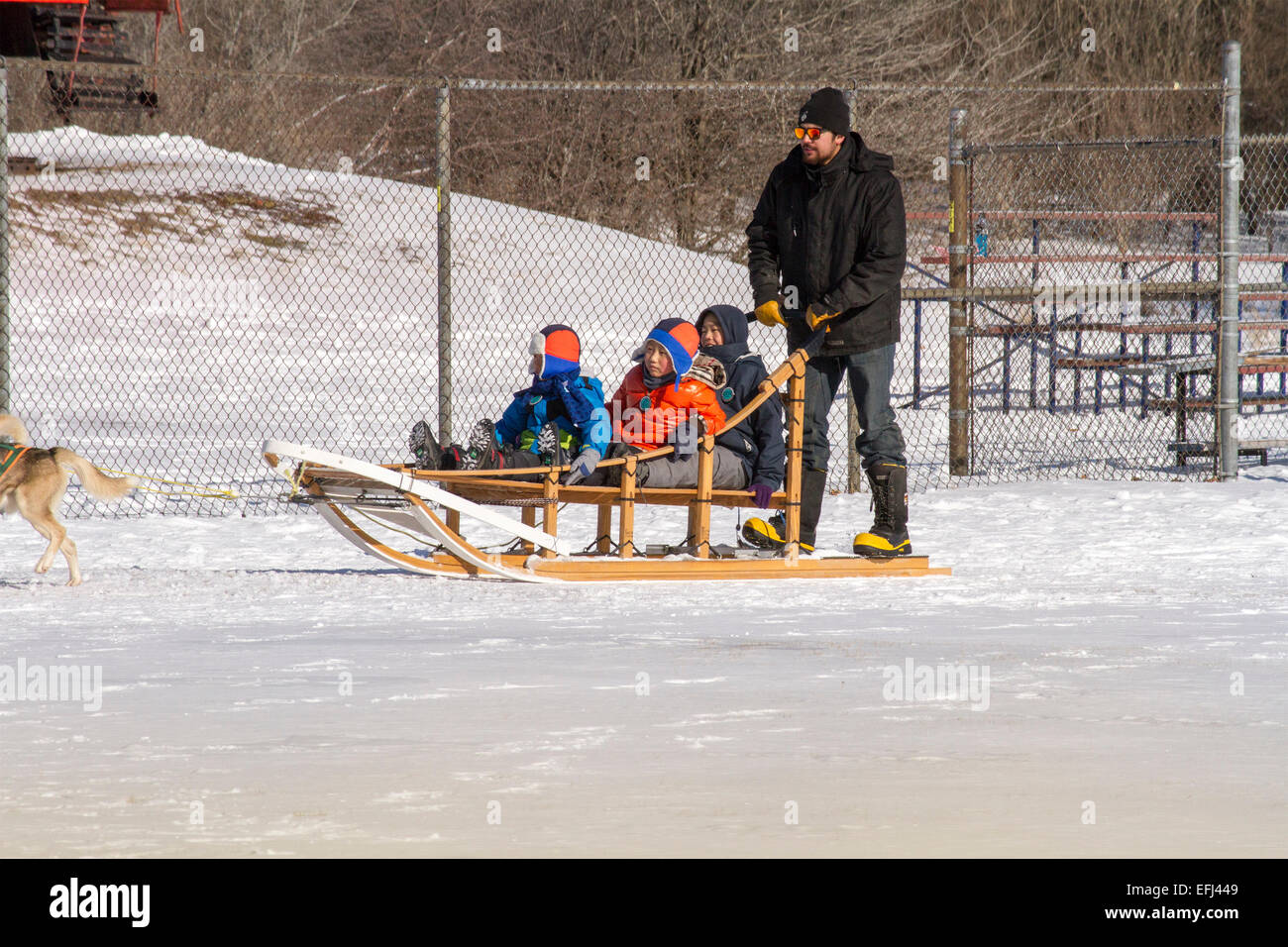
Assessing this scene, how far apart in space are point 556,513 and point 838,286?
5.32 feet

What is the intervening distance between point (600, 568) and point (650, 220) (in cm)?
1639

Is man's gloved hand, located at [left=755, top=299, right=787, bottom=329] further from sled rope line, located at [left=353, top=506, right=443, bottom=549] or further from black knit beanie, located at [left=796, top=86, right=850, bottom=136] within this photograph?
sled rope line, located at [left=353, top=506, right=443, bottom=549]

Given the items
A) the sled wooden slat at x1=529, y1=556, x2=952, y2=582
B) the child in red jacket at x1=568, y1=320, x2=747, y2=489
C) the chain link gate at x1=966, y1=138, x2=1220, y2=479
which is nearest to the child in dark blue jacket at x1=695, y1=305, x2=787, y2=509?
the child in red jacket at x1=568, y1=320, x2=747, y2=489

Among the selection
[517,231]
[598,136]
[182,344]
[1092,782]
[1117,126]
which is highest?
[1117,126]

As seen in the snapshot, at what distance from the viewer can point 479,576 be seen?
7223mm

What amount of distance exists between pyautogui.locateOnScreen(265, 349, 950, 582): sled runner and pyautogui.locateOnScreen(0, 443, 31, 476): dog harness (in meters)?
1.09

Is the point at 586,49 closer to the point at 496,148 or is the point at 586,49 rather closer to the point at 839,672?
the point at 496,148

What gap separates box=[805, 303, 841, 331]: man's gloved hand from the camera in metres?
7.09

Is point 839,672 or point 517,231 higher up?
point 517,231

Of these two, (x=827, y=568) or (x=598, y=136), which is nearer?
(x=827, y=568)

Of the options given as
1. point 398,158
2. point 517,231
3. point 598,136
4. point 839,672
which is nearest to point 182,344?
point 517,231

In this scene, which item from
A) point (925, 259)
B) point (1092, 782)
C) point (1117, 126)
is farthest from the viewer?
point (1117, 126)

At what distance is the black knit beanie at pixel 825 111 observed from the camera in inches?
277

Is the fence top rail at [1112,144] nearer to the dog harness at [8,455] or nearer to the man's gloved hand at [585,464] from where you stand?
the man's gloved hand at [585,464]
